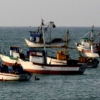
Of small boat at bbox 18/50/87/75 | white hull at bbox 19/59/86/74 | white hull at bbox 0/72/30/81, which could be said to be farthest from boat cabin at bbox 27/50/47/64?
white hull at bbox 0/72/30/81

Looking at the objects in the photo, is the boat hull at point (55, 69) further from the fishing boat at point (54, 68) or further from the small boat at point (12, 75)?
the small boat at point (12, 75)

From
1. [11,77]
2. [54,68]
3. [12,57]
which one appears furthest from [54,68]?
[12,57]

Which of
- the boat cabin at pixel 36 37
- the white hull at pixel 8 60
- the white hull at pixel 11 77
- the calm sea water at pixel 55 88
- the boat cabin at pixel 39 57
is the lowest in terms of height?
the calm sea water at pixel 55 88

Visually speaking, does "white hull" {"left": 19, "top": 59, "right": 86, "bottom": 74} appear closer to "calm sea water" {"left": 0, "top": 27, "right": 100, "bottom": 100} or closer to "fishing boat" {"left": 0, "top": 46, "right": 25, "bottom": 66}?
"calm sea water" {"left": 0, "top": 27, "right": 100, "bottom": 100}

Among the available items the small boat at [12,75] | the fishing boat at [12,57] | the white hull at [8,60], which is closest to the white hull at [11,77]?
the small boat at [12,75]

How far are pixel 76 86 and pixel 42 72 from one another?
10269 mm

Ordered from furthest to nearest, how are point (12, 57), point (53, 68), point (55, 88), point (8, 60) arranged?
point (8, 60) < point (12, 57) < point (53, 68) < point (55, 88)

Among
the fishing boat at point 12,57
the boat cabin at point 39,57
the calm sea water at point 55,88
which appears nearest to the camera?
the calm sea water at point 55,88

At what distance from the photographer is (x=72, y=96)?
165 ft

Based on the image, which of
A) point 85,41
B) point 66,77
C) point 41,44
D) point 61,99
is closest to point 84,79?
point 66,77

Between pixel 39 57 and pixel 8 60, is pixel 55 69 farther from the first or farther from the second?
pixel 8 60

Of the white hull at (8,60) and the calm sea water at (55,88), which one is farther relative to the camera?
the white hull at (8,60)

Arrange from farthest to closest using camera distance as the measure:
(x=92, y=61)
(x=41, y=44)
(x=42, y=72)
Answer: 1. (x=41, y=44)
2. (x=92, y=61)
3. (x=42, y=72)

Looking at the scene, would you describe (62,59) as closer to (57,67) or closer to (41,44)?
(57,67)
